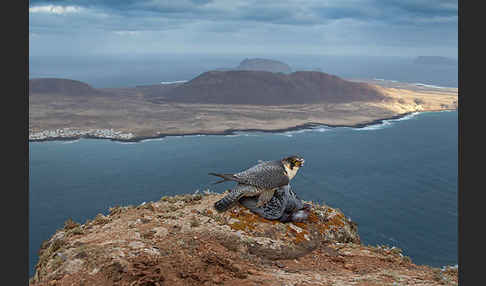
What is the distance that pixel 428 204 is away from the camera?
47.7m

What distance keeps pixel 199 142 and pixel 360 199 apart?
3989 centimetres

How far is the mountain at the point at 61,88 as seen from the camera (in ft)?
435

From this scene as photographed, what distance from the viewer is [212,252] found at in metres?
7.27

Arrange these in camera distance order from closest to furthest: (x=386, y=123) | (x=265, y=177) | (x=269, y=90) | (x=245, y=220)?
(x=245, y=220) → (x=265, y=177) → (x=386, y=123) → (x=269, y=90)

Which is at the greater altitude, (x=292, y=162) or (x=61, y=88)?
(x=61, y=88)

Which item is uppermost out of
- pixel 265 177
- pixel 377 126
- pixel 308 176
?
pixel 377 126

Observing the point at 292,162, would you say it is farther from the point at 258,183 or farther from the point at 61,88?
the point at 61,88

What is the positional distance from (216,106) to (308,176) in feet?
240

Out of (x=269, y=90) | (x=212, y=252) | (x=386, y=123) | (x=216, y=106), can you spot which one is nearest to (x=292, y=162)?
(x=212, y=252)

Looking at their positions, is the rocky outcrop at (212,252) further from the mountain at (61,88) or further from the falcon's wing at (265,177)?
the mountain at (61,88)

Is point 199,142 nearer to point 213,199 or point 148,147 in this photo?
point 148,147

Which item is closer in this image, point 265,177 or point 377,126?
point 265,177

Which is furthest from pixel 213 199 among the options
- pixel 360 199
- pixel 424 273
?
pixel 360 199

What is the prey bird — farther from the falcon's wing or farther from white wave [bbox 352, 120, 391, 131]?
white wave [bbox 352, 120, 391, 131]
